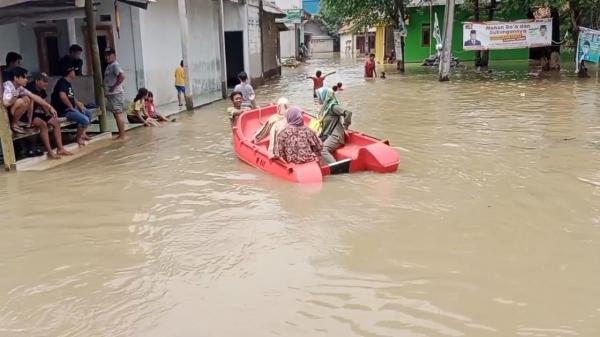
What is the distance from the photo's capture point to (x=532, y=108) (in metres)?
13.8

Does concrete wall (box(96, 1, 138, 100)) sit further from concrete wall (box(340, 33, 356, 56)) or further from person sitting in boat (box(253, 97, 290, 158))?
concrete wall (box(340, 33, 356, 56))

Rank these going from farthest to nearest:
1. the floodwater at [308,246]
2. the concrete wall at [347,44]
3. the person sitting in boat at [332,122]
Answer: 1. the concrete wall at [347,44]
2. the person sitting in boat at [332,122]
3. the floodwater at [308,246]

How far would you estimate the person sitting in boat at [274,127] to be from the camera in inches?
323

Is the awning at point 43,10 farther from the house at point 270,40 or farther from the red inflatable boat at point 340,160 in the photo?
the house at point 270,40

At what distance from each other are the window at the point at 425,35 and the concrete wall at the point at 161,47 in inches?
744

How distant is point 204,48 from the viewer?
18.6 metres

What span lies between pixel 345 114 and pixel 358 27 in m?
21.2

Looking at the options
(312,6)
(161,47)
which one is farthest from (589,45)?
(312,6)

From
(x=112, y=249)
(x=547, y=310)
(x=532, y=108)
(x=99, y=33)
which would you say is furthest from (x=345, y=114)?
(x=99, y=33)

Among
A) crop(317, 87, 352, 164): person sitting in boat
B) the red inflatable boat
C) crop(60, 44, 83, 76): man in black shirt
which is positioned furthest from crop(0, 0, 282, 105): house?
crop(317, 87, 352, 164): person sitting in boat

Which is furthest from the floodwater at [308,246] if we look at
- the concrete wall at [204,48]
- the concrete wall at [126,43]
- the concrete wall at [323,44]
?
the concrete wall at [323,44]

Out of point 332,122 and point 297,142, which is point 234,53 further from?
point 297,142

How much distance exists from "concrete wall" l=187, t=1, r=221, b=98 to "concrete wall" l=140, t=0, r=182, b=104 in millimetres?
1049

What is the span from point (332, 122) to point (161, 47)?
831 cm
